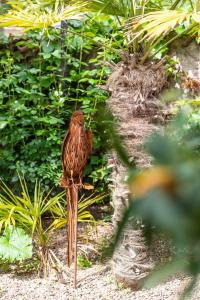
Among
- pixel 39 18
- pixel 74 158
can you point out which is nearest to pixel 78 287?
pixel 74 158

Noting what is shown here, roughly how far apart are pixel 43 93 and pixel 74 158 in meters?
1.65

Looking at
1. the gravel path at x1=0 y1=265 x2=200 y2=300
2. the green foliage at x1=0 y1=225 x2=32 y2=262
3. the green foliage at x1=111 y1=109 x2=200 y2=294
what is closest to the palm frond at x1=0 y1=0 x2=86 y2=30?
the green foliage at x1=0 y1=225 x2=32 y2=262

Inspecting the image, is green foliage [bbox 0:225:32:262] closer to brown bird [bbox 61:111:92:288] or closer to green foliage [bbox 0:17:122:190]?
brown bird [bbox 61:111:92:288]

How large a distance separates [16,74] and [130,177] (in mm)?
4159

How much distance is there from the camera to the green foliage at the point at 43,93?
421cm

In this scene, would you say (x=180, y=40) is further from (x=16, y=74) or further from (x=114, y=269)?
(x=114, y=269)

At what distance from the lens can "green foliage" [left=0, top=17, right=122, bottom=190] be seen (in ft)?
13.8

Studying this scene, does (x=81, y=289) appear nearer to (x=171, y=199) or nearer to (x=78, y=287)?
(x=78, y=287)

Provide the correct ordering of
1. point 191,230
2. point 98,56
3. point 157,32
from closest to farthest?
1. point 191,230
2. point 157,32
3. point 98,56

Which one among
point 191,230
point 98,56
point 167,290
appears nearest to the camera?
point 191,230

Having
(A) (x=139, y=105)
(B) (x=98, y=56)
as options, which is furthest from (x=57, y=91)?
(A) (x=139, y=105)

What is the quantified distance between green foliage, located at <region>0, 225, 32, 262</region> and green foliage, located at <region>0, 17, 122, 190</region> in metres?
0.88

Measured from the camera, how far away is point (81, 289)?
3141 mm

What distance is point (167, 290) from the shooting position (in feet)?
9.98
